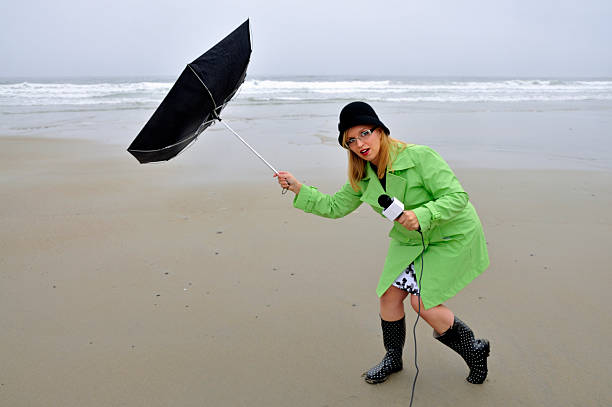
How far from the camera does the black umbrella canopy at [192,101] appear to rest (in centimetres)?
225

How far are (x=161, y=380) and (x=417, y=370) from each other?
4.59 ft

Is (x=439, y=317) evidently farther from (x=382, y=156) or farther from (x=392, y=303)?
(x=382, y=156)

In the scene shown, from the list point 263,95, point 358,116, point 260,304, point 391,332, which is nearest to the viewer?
point 358,116

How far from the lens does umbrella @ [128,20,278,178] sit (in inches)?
88.6

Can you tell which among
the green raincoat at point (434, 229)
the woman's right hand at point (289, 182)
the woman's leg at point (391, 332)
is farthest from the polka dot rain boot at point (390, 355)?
the woman's right hand at point (289, 182)

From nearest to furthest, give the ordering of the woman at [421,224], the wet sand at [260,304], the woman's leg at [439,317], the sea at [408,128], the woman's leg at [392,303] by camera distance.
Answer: the woman at [421,224]
the woman's leg at [439,317]
the woman's leg at [392,303]
the wet sand at [260,304]
the sea at [408,128]

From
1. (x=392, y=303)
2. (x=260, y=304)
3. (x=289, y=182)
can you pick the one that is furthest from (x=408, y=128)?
(x=392, y=303)

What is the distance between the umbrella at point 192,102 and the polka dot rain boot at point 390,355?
108 centimetres

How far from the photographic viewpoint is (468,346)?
2330 millimetres

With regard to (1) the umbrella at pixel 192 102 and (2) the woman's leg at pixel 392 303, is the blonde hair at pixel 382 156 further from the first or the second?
(2) the woman's leg at pixel 392 303

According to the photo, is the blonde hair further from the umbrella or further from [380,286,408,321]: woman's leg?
[380,286,408,321]: woman's leg

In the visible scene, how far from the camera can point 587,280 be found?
11.5ft

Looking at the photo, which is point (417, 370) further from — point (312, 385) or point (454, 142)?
point (454, 142)

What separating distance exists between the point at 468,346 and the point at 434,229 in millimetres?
658
